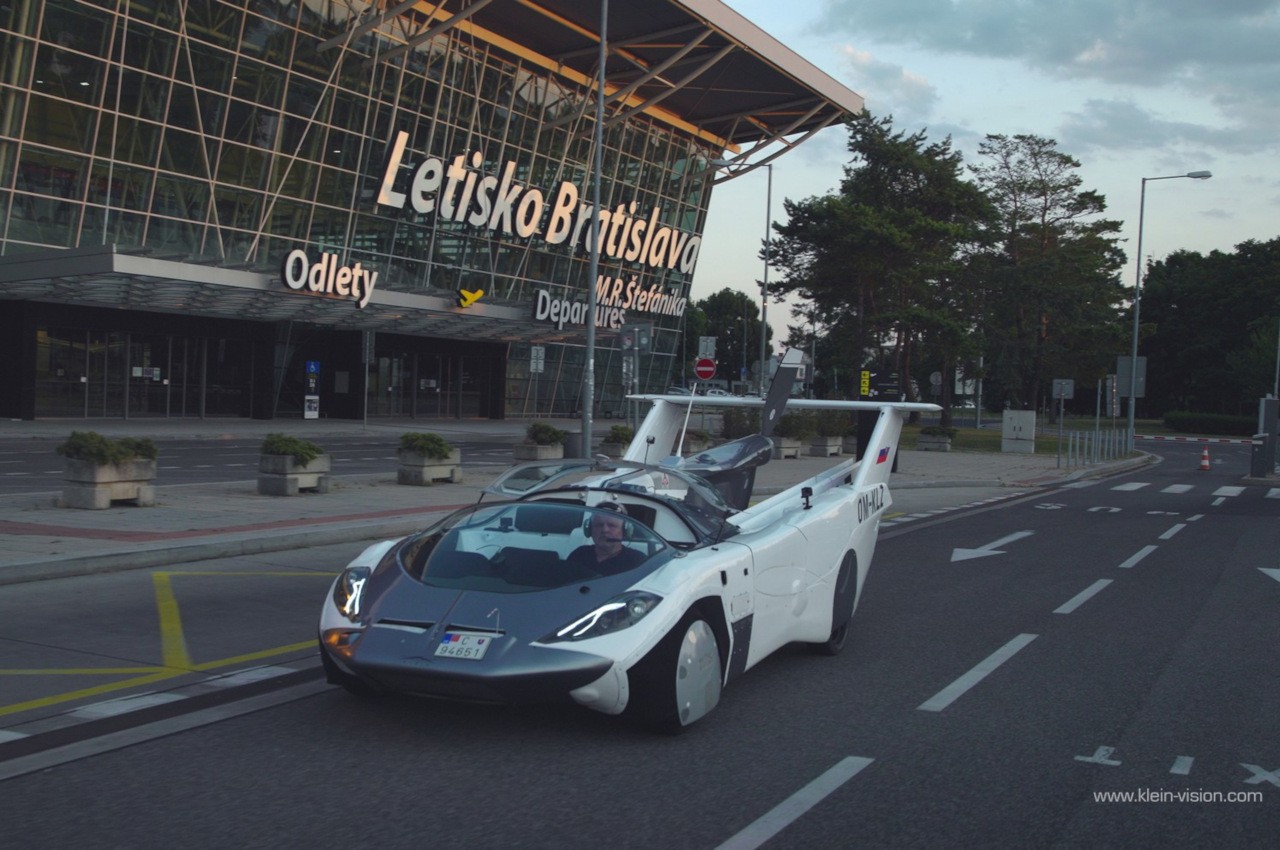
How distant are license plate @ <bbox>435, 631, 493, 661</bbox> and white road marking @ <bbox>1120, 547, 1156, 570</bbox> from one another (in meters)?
9.41

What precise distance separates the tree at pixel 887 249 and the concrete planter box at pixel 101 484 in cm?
4295

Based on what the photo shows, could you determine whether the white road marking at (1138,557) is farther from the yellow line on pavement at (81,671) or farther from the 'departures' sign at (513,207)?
the 'departures' sign at (513,207)

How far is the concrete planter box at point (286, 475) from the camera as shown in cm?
1761

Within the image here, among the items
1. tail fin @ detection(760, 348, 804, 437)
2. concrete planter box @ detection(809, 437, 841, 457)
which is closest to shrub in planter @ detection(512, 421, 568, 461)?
concrete planter box @ detection(809, 437, 841, 457)

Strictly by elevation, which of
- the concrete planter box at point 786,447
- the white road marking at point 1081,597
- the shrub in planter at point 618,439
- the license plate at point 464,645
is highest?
the concrete planter box at point 786,447

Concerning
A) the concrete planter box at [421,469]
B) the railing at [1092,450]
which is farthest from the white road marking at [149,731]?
the railing at [1092,450]

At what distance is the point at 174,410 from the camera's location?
4178 cm

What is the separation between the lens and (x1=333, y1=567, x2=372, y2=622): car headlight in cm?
578

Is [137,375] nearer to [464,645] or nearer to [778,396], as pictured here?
[778,396]

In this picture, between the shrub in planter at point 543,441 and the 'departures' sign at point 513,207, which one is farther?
the 'departures' sign at point 513,207

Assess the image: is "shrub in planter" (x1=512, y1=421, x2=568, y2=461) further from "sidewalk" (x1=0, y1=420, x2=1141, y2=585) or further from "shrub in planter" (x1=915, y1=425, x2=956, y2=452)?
"shrub in planter" (x1=915, y1=425, x2=956, y2=452)

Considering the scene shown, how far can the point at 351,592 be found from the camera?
5.98 m

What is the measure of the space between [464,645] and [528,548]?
88 cm

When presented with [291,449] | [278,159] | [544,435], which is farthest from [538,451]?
[278,159]
